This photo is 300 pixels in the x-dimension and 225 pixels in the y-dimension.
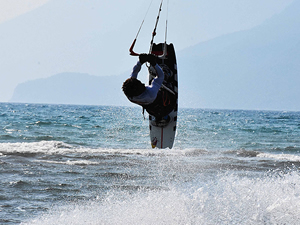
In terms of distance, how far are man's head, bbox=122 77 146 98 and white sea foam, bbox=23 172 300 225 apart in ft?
7.12

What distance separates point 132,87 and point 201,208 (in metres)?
2.90

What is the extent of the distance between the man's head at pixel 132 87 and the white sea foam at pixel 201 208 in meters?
2.17

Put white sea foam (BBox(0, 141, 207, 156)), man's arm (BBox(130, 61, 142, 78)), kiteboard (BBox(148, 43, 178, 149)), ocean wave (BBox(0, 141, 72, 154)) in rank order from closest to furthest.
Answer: man's arm (BBox(130, 61, 142, 78)) → kiteboard (BBox(148, 43, 178, 149)) → ocean wave (BBox(0, 141, 72, 154)) → white sea foam (BBox(0, 141, 207, 156))

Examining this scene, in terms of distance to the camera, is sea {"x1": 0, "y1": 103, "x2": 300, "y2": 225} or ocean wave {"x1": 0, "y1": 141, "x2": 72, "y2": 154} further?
ocean wave {"x1": 0, "y1": 141, "x2": 72, "y2": 154}

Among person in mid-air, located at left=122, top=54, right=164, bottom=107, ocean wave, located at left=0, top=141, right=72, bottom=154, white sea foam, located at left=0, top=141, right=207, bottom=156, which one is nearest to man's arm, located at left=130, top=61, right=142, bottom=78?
person in mid-air, located at left=122, top=54, right=164, bottom=107

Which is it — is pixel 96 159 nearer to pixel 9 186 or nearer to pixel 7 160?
pixel 7 160

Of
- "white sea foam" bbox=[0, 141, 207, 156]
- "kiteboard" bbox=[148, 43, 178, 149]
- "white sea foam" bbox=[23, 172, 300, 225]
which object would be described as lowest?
"white sea foam" bbox=[0, 141, 207, 156]

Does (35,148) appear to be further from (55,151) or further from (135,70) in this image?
(135,70)

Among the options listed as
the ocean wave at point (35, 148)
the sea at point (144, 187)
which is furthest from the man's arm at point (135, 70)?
the ocean wave at point (35, 148)

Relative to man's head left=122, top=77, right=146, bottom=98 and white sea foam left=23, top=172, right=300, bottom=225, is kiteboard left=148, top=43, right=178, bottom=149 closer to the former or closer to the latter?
man's head left=122, top=77, right=146, bottom=98

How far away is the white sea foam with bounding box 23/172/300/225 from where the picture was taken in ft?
19.7

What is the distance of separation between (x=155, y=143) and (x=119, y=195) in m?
4.76

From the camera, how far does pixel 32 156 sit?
1345 cm

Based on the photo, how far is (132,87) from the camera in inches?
313
